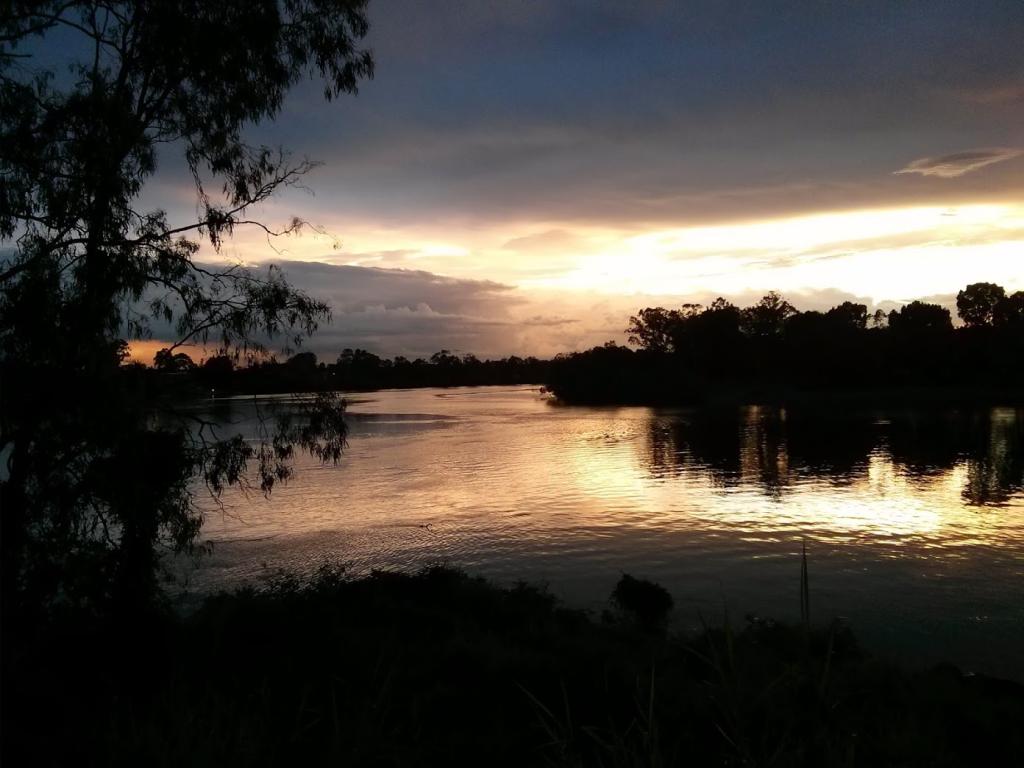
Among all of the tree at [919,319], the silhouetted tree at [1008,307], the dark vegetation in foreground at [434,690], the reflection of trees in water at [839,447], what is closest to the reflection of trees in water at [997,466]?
the reflection of trees in water at [839,447]

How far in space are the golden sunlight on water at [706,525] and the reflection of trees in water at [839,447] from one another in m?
0.26

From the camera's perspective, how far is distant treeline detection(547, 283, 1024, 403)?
3780 inches

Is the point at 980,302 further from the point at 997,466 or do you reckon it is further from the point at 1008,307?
the point at 997,466

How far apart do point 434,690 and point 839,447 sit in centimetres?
4622

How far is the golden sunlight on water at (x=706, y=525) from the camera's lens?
57.4 ft

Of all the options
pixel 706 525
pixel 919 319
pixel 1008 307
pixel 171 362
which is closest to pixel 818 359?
pixel 919 319

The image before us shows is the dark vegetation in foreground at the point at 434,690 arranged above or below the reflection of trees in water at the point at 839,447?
above

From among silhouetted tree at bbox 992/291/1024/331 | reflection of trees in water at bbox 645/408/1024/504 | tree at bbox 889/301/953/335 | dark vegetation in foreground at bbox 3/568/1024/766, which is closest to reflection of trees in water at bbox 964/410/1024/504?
reflection of trees in water at bbox 645/408/1024/504

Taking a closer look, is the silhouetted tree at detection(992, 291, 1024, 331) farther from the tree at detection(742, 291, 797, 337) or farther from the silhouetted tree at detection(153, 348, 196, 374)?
the silhouetted tree at detection(153, 348, 196, 374)

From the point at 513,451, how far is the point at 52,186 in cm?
4187

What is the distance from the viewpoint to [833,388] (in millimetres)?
105562

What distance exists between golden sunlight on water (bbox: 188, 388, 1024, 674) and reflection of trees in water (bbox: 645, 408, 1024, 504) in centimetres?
26

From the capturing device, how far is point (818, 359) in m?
107

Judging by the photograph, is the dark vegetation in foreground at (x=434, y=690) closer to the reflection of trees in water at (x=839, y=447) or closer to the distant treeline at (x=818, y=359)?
the reflection of trees in water at (x=839, y=447)
